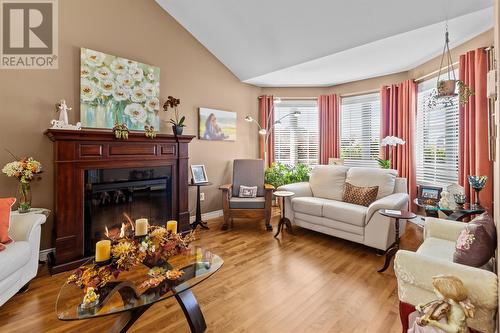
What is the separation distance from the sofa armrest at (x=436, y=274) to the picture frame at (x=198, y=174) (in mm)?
2771

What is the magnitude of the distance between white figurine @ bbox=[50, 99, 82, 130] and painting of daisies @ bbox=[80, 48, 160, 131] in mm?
197

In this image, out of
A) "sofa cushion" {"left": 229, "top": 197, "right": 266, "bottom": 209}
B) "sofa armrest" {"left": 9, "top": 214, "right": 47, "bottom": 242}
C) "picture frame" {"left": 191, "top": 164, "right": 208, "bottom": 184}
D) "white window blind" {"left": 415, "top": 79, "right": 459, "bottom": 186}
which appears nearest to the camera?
"sofa armrest" {"left": 9, "top": 214, "right": 47, "bottom": 242}

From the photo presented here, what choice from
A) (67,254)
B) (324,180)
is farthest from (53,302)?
(324,180)

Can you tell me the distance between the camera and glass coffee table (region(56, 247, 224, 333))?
121 centimetres

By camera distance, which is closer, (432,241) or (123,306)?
(123,306)

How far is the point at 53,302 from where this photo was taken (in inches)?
Answer: 74.4

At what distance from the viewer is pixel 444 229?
206cm

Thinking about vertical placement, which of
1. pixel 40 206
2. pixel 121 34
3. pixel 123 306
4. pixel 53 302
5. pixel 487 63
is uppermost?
pixel 121 34

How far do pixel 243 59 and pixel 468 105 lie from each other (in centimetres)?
308

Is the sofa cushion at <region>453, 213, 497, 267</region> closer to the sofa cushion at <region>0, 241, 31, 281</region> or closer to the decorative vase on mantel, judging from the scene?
the sofa cushion at <region>0, 241, 31, 281</region>

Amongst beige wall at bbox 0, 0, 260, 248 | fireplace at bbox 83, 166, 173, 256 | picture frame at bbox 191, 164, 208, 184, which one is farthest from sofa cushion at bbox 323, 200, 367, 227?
fireplace at bbox 83, 166, 173, 256

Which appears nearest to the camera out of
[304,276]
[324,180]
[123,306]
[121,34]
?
[123,306]

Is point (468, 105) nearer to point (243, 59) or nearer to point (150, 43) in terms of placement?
point (243, 59)

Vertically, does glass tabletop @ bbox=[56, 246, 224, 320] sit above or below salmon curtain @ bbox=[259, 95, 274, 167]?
below
